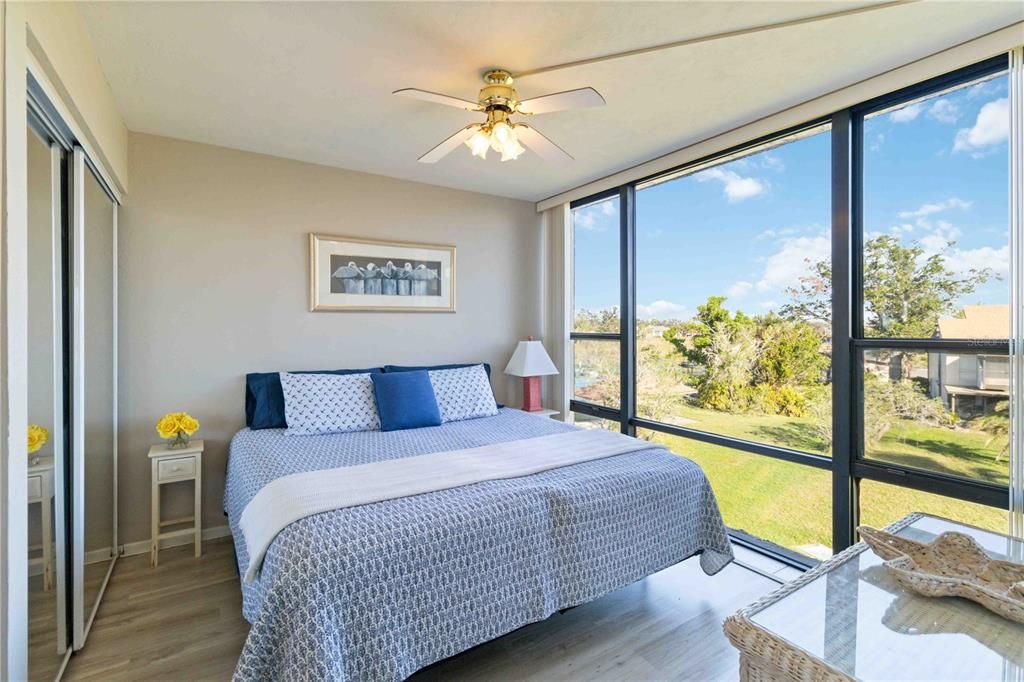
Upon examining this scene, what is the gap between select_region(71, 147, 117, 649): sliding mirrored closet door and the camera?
77.9 inches

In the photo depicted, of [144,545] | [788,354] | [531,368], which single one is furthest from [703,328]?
[144,545]

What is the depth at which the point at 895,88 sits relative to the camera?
2.16m

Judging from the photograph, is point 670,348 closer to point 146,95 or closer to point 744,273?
point 744,273

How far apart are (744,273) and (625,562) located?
190 cm

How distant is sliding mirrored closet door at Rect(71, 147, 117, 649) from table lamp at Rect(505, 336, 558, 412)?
2.67 m

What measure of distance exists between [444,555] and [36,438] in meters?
1.35

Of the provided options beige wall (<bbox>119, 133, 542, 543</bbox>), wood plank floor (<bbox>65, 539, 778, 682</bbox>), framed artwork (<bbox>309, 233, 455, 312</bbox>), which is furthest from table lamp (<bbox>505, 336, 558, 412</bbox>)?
wood plank floor (<bbox>65, 539, 778, 682</bbox>)

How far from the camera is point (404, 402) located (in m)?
3.12

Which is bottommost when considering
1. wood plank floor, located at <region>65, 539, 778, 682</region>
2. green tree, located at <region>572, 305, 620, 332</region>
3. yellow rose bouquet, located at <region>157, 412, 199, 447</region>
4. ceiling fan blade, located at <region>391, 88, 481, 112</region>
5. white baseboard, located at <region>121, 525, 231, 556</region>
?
wood plank floor, located at <region>65, 539, 778, 682</region>

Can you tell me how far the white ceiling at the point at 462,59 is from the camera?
1772 mm

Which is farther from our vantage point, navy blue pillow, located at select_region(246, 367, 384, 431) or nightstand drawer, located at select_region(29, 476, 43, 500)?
navy blue pillow, located at select_region(246, 367, 384, 431)

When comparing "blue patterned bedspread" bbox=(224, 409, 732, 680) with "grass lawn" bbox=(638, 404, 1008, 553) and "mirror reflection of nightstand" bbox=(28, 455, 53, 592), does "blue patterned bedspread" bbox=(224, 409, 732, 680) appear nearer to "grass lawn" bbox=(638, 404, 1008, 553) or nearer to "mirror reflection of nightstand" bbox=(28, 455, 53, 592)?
"mirror reflection of nightstand" bbox=(28, 455, 53, 592)

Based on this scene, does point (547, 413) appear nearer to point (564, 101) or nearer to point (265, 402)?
point (265, 402)

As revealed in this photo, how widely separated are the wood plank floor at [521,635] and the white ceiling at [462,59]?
2534 millimetres
